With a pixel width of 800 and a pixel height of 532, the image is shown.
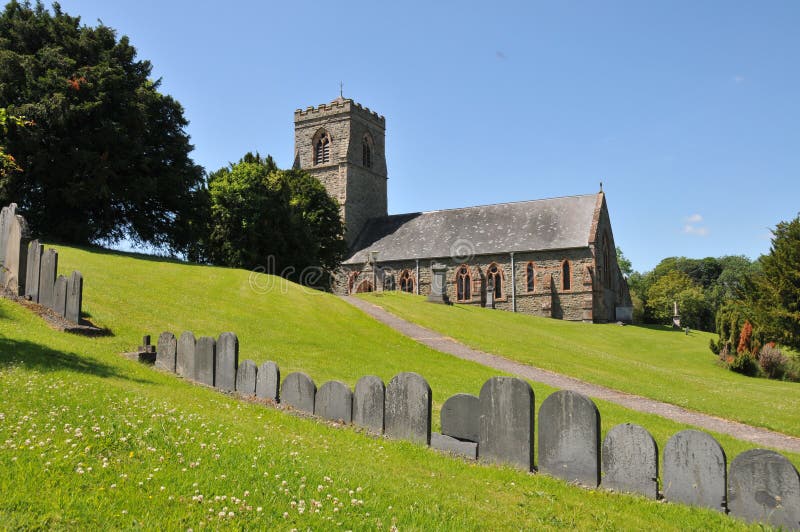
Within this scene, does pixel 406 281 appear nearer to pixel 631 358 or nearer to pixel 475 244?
pixel 475 244

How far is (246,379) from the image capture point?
429 inches

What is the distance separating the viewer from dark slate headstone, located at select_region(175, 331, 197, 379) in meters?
12.2

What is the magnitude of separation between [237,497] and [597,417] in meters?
4.17

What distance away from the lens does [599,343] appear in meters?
31.4

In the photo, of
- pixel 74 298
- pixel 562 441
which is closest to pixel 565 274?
pixel 74 298

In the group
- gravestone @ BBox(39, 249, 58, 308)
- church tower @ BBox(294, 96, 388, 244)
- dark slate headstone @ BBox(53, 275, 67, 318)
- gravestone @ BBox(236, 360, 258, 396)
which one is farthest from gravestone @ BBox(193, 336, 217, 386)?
church tower @ BBox(294, 96, 388, 244)

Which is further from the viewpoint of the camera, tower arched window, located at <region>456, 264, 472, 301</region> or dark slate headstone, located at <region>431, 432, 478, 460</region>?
tower arched window, located at <region>456, 264, 472, 301</region>

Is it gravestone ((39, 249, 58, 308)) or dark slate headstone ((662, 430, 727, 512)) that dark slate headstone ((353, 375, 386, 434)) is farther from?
gravestone ((39, 249, 58, 308))

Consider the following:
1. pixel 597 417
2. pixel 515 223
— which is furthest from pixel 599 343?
pixel 597 417

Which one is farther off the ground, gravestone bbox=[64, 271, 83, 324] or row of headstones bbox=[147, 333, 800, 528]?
gravestone bbox=[64, 271, 83, 324]

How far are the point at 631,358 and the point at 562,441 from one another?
22.5m

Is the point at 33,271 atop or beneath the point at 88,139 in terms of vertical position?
beneath

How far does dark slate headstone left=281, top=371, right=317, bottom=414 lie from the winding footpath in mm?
7887

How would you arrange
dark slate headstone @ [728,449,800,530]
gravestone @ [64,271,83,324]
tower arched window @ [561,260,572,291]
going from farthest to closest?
tower arched window @ [561,260,572,291], gravestone @ [64,271,83,324], dark slate headstone @ [728,449,800,530]
